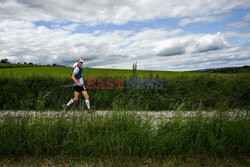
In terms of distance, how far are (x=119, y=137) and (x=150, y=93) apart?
7.89m

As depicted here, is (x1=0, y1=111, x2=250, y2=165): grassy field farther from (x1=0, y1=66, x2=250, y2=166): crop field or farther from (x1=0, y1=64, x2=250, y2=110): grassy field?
(x1=0, y1=64, x2=250, y2=110): grassy field

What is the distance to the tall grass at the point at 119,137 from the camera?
169 inches

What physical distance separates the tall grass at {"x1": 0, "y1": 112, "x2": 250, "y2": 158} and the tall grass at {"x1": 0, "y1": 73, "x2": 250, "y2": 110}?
6.11 m

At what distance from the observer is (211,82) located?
43.3 feet

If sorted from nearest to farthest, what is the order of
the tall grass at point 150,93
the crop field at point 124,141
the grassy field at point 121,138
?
the crop field at point 124,141 < the grassy field at point 121,138 < the tall grass at point 150,93

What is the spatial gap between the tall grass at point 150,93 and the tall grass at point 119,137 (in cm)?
611

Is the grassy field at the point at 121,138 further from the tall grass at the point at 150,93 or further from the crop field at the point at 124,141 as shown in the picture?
the tall grass at the point at 150,93

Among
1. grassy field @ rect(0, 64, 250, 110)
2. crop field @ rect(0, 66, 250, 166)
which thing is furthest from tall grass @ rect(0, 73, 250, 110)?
crop field @ rect(0, 66, 250, 166)

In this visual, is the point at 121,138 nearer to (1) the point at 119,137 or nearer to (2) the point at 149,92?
(1) the point at 119,137

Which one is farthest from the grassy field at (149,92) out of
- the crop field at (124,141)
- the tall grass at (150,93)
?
the crop field at (124,141)

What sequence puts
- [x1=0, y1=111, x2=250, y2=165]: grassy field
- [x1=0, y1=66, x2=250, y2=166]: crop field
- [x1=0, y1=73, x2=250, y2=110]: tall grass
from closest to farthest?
[x1=0, y1=66, x2=250, y2=166]: crop field
[x1=0, y1=111, x2=250, y2=165]: grassy field
[x1=0, y1=73, x2=250, y2=110]: tall grass

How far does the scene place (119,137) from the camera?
4352 mm

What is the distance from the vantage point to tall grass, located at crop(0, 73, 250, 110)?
11375mm

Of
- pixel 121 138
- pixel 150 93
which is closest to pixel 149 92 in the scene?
pixel 150 93
